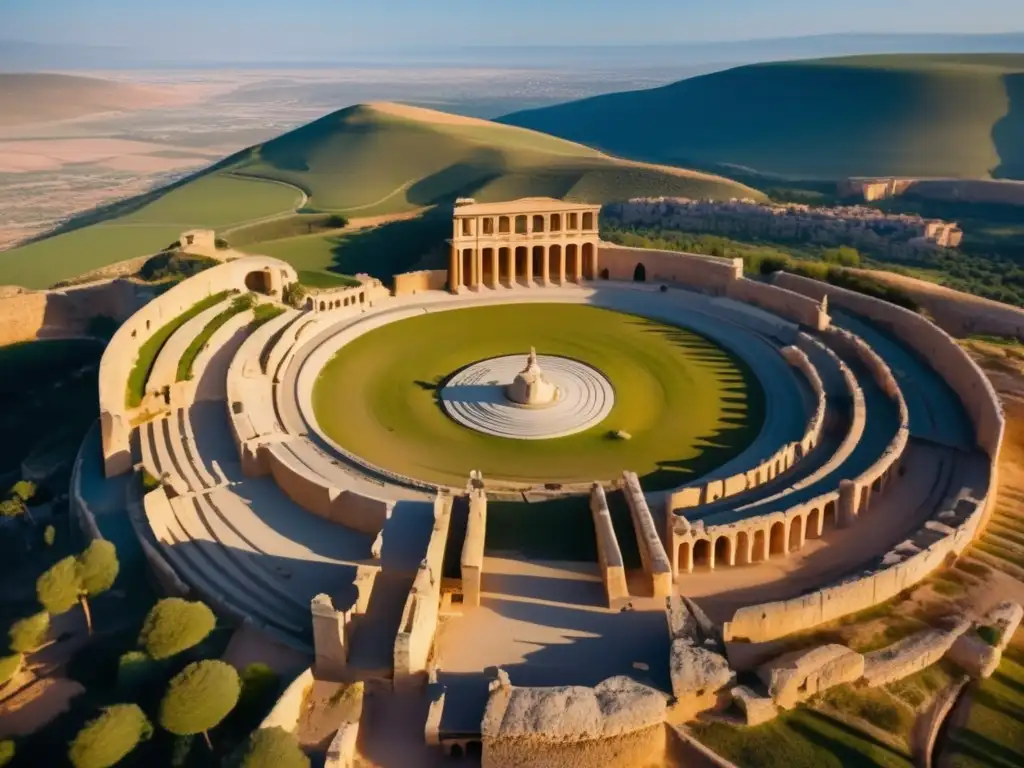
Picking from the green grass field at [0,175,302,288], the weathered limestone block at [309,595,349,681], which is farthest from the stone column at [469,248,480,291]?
the green grass field at [0,175,302,288]

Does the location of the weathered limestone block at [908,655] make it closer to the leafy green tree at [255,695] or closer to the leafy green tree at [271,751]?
the leafy green tree at [271,751]

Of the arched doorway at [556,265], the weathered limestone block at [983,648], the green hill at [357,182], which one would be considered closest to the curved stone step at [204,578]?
the weathered limestone block at [983,648]

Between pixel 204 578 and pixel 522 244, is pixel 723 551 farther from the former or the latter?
pixel 522 244

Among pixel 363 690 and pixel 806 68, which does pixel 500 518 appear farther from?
pixel 806 68

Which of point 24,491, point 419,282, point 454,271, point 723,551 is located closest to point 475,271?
point 454,271

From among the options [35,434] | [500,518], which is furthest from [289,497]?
[35,434]

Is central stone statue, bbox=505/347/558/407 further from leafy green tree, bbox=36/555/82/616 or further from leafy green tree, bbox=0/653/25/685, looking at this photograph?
leafy green tree, bbox=0/653/25/685
